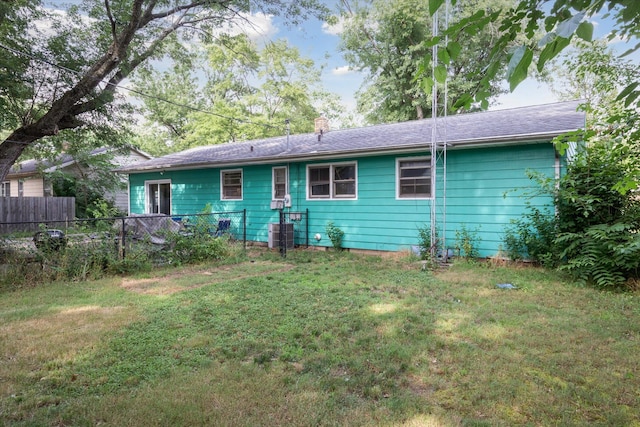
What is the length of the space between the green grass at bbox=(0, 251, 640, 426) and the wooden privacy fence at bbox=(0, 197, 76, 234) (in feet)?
41.1

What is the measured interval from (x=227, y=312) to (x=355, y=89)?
2230 centimetres

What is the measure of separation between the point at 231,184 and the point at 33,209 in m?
10.0

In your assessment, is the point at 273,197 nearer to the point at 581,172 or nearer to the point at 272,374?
the point at 581,172

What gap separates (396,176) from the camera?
8508 mm

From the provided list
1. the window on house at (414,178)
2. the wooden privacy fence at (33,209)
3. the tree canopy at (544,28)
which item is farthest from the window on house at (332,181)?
the wooden privacy fence at (33,209)

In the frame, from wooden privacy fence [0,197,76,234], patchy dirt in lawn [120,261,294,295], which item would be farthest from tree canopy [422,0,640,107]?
wooden privacy fence [0,197,76,234]

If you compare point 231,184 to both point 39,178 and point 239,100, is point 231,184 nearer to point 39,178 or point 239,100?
point 39,178

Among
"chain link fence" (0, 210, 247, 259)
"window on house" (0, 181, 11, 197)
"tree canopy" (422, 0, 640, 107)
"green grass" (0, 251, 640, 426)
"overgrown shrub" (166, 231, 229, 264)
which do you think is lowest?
"green grass" (0, 251, 640, 426)

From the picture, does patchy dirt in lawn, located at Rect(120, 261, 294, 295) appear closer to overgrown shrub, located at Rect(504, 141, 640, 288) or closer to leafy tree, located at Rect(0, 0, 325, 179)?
overgrown shrub, located at Rect(504, 141, 640, 288)

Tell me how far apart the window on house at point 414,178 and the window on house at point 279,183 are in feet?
11.4

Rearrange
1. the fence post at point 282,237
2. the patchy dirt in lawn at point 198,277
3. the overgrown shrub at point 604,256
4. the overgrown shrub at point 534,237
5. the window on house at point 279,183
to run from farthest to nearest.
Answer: the window on house at point 279,183 < the fence post at point 282,237 < the overgrown shrub at point 534,237 < the patchy dirt in lawn at point 198,277 < the overgrown shrub at point 604,256

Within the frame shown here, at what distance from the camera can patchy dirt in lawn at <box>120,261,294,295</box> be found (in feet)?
18.4

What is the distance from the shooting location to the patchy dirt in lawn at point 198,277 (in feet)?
18.4

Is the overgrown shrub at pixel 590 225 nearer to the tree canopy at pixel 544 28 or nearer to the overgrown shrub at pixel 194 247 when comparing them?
the tree canopy at pixel 544 28
